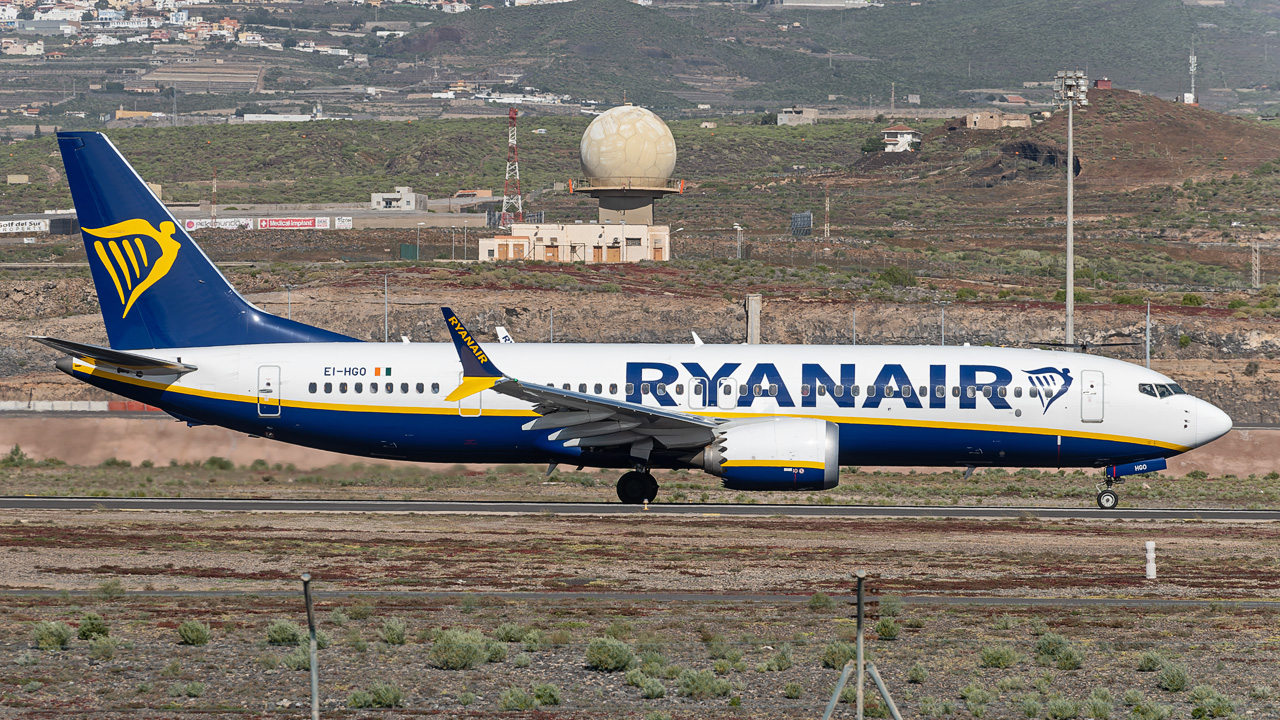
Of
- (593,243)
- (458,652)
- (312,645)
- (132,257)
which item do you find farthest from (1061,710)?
Result: (593,243)

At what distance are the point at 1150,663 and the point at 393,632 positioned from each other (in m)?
9.65

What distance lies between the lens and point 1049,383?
35531mm

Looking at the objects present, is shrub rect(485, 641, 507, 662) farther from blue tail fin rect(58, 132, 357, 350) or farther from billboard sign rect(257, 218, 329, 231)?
billboard sign rect(257, 218, 329, 231)

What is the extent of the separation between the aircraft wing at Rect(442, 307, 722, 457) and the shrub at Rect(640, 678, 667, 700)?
1655 cm

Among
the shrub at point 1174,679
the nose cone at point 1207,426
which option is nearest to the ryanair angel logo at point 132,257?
the nose cone at point 1207,426

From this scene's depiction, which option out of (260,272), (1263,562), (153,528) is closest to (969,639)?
(1263,562)

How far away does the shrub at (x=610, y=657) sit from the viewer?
1752cm

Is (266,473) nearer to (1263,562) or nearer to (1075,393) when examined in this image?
(1075,393)

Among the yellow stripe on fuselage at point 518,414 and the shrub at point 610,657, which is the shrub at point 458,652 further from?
the yellow stripe on fuselage at point 518,414

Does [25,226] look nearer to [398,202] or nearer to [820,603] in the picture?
[398,202]

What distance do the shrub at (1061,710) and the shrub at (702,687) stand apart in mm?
3569

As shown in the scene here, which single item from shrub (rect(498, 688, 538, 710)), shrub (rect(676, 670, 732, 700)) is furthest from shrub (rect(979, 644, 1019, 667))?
shrub (rect(498, 688, 538, 710))

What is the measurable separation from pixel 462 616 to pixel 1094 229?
493ft

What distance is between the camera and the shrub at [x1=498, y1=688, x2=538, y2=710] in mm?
15852
